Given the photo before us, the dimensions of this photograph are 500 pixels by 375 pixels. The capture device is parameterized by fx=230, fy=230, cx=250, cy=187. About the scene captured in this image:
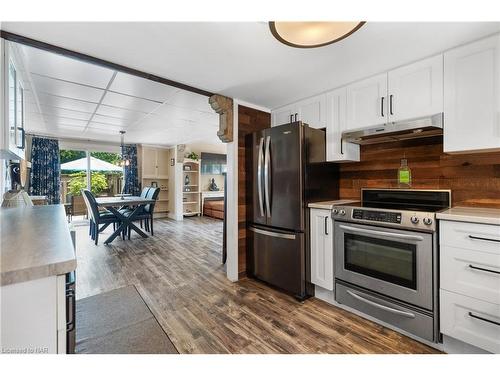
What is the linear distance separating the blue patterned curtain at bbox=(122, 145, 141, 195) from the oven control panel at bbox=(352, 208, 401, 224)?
6341 mm

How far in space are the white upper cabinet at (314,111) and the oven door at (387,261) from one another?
113 centimetres

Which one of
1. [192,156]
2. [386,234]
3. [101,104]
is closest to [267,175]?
[386,234]

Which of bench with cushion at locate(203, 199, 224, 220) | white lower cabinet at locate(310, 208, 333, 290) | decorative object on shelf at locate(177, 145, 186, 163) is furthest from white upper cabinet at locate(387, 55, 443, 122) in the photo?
decorative object on shelf at locate(177, 145, 186, 163)

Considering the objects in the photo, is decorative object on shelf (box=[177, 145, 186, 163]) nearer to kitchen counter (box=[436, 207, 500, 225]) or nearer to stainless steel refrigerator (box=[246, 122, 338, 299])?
stainless steel refrigerator (box=[246, 122, 338, 299])

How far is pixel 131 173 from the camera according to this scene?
6645mm

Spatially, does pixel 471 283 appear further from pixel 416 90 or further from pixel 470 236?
pixel 416 90

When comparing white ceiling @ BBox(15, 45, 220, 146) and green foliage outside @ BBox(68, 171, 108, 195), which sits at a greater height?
white ceiling @ BBox(15, 45, 220, 146)

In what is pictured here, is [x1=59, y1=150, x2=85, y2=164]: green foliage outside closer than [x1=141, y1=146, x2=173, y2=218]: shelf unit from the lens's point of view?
Yes

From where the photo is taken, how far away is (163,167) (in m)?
7.33

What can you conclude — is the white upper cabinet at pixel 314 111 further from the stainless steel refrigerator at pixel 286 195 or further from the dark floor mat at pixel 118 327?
the dark floor mat at pixel 118 327

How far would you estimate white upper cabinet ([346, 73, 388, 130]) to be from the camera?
2045 millimetres

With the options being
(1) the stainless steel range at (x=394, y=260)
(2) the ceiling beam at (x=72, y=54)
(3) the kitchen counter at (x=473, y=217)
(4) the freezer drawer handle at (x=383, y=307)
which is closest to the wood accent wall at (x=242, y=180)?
(2) the ceiling beam at (x=72, y=54)
